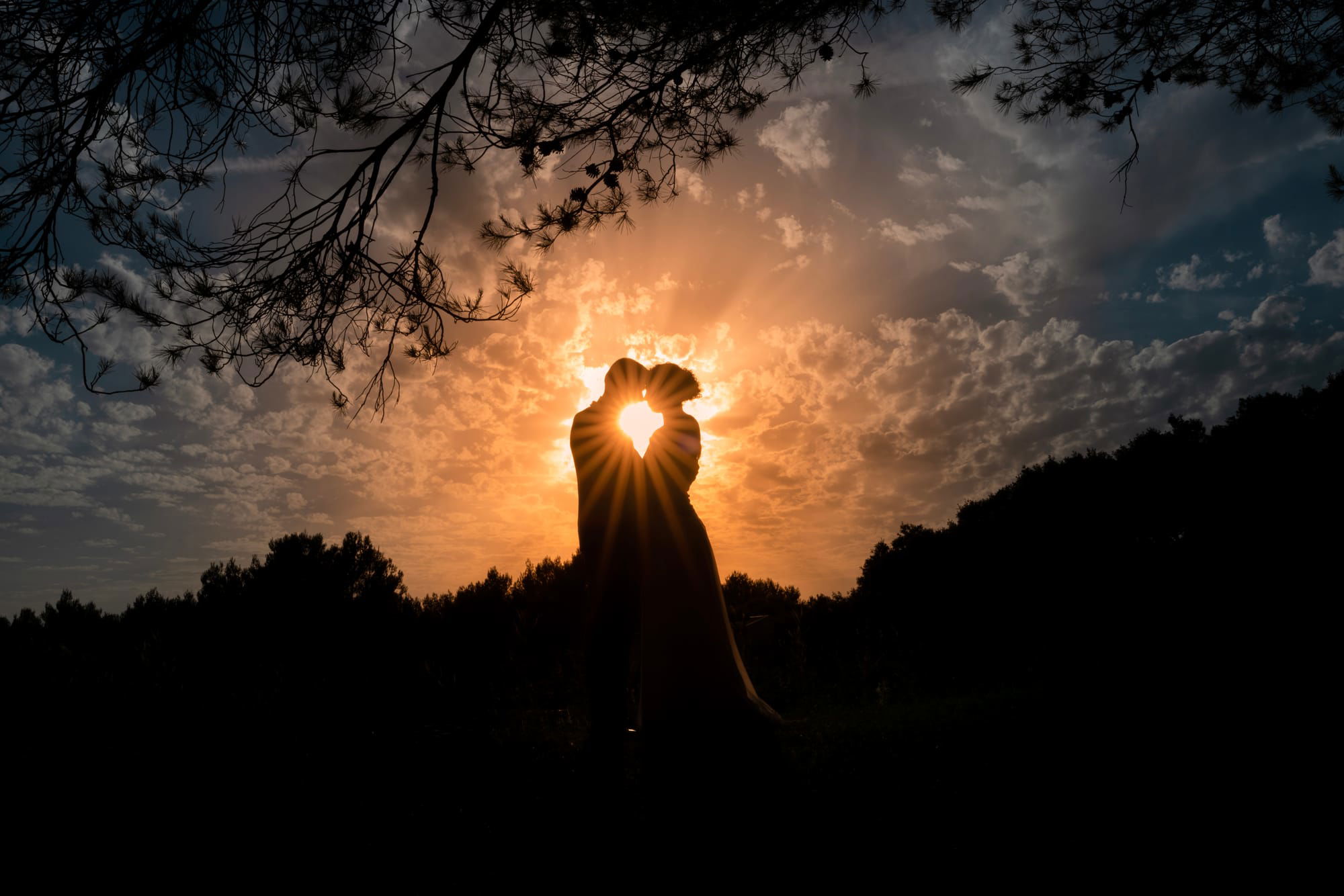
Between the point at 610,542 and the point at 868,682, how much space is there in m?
5.71

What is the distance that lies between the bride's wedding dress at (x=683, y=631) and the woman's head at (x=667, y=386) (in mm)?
298

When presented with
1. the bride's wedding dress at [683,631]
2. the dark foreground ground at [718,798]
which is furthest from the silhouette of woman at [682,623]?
the dark foreground ground at [718,798]

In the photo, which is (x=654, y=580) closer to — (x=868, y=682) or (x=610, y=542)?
(x=610, y=542)

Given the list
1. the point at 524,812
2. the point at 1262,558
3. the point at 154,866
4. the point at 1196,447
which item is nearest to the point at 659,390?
the point at 524,812

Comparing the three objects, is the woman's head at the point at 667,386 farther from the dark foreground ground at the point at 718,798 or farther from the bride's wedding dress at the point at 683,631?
the dark foreground ground at the point at 718,798

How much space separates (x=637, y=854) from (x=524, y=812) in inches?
29.0

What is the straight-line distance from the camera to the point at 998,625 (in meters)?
11.5

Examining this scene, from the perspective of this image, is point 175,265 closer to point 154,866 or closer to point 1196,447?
point 154,866

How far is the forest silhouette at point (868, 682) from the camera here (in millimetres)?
3094

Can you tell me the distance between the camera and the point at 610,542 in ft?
11.4

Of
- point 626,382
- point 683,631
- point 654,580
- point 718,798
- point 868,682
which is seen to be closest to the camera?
point 718,798

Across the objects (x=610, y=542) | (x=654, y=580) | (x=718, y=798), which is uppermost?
(x=610, y=542)

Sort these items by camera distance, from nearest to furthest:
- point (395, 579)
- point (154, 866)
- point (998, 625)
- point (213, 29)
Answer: point (154, 866)
point (213, 29)
point (998, 625)
point (395, 579)

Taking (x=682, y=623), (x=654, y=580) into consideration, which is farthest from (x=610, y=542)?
(x=682, y=623)
